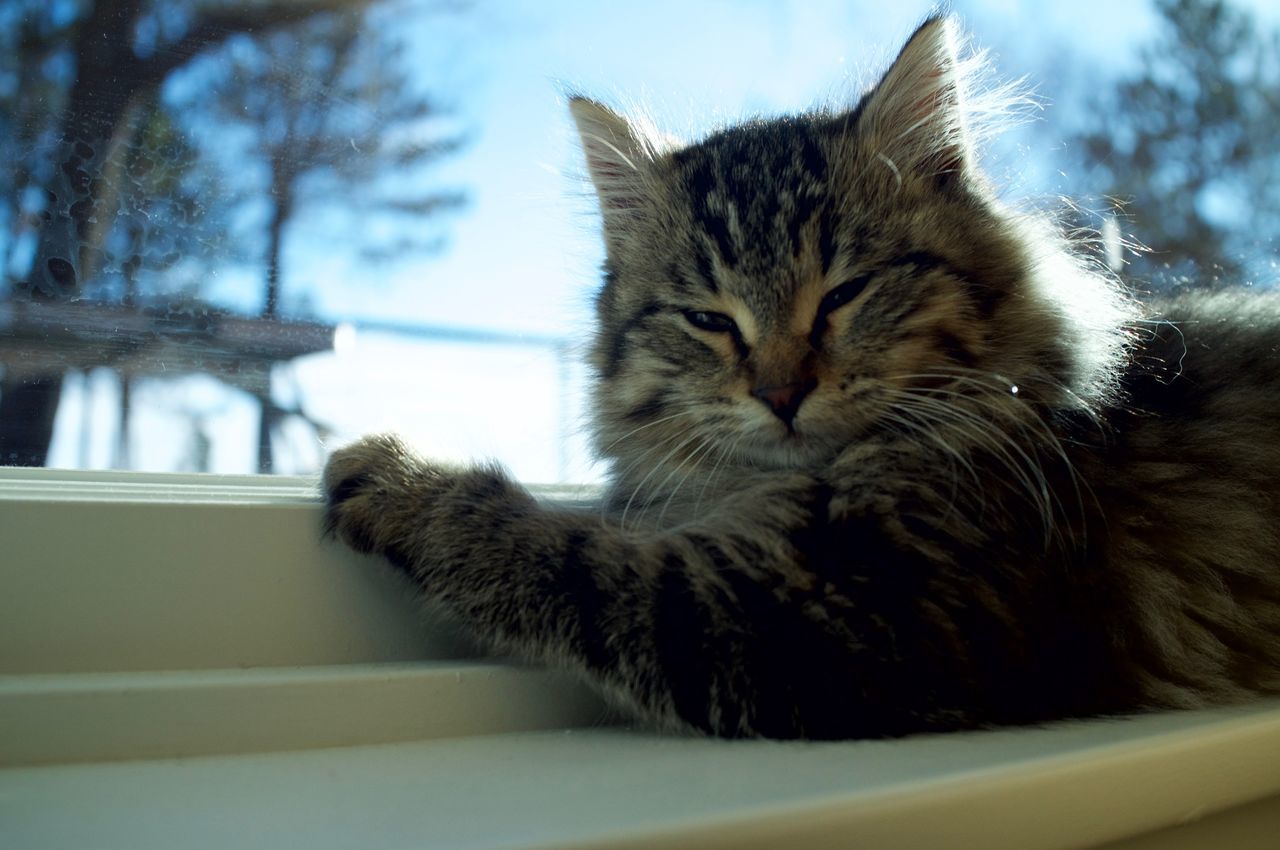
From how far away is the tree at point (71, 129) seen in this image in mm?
1170

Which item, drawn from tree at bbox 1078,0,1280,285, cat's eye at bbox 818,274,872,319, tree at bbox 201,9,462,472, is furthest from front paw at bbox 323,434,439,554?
tree at bbox 1078,0,1280,285

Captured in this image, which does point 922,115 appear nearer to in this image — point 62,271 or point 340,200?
point 340,200

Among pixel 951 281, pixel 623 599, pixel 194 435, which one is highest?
pixel 951 281

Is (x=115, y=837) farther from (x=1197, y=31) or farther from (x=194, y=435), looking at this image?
(x=1197, y=31)

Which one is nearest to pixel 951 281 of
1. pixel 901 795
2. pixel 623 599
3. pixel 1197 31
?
pixel 623 599

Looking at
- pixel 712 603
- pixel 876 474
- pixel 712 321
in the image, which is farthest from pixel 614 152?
pixel 712 603

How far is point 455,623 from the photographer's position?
1105 mm

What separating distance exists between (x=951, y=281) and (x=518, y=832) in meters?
0.90

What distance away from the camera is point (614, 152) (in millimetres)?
1541

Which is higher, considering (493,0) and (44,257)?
(493,0)

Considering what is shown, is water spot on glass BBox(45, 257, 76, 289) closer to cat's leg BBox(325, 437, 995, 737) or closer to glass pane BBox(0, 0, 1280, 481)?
glass pane BBox(0, 0, 1280, 481)

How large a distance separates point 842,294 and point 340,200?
0.75 metres

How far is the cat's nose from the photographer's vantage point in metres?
1.16

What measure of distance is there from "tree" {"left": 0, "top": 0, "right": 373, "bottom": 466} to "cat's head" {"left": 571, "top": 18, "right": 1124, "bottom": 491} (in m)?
0.70
